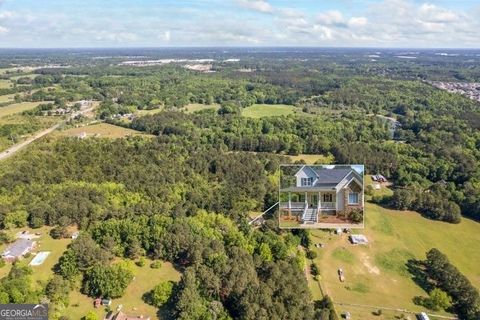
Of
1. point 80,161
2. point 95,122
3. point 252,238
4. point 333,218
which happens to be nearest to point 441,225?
point 252,238

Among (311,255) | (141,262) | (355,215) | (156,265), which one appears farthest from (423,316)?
(141,262)

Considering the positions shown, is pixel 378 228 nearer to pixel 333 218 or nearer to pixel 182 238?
pixel 182 238

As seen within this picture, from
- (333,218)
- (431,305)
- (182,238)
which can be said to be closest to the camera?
(333,218)

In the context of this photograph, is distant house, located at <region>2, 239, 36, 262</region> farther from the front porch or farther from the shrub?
the front porch

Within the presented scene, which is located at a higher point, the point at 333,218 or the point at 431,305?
the point at 333,218

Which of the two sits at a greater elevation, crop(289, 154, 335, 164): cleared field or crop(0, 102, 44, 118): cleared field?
crop(0, 102, 44, 118): cleared field

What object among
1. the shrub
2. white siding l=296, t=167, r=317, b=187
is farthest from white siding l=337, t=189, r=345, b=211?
the shrub
